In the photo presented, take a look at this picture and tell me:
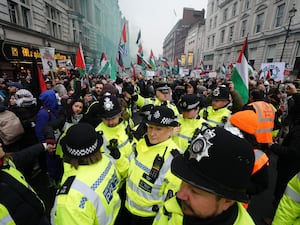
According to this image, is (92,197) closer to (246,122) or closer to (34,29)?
(246,122)

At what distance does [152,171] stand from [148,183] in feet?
0.48

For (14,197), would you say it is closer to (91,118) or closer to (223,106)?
(91,118)

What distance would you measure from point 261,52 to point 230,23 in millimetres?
12680

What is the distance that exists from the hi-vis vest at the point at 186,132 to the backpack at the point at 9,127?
3.19 m

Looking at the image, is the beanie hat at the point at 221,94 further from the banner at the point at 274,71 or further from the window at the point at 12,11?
the window at the point at 12,11

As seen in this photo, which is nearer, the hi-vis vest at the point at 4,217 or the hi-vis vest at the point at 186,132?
the hi-vis vest at the point at 4,217

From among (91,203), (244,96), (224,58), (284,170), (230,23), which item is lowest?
(284,170)

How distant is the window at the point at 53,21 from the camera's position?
62.8 ft

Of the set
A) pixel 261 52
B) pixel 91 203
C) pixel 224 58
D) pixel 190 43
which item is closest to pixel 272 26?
pixel 261 52

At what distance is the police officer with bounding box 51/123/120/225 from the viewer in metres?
1.36

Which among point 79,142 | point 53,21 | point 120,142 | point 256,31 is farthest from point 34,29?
point 256,31

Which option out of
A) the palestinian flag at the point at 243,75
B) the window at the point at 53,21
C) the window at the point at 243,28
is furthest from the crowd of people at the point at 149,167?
the window at the point at 243,28

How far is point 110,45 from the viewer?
50.1 metres

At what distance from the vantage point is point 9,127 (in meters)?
3.29
